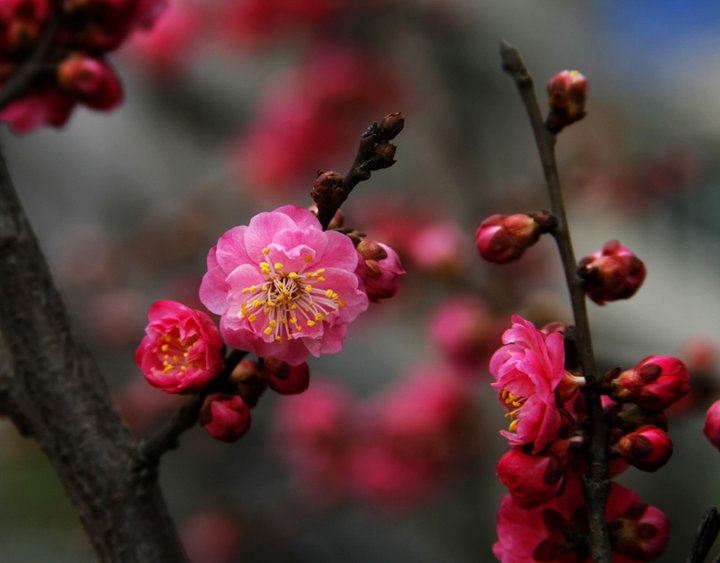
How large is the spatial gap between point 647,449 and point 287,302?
0.26 metres

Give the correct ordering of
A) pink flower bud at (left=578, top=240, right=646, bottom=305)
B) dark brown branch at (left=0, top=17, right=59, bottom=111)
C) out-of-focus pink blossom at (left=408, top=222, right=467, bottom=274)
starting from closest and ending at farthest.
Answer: pink flower bud at (left=578, top=240, right=646, bottom=305)
dark brown branch at (left=0, top=17, right=59, bottom=111)
out-of-focus pink blossom at (left=408, top=222, right=467, bottom=274)

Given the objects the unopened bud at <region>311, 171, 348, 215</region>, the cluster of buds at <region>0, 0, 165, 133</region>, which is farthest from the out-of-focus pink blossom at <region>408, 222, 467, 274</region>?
the unopened bud at <region>311, 171, 348, 215</region>

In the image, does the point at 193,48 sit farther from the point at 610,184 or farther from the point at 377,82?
the point at 610,184

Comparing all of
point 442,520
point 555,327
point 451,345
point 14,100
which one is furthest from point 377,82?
point 555,327

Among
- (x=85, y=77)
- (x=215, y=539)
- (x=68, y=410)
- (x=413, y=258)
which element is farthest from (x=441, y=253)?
(x=215, y=539)

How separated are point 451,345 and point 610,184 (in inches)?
30.3

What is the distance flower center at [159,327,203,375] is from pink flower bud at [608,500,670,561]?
1.04 ft

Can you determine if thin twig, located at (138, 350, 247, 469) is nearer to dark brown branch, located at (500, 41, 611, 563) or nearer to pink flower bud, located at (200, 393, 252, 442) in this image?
pink flower bud, located at (200, 393, 252, 442)

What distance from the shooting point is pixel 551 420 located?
45 centimetres

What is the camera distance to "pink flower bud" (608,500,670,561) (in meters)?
0.48

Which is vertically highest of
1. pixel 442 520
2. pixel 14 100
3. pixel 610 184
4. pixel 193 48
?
pixel 193 48

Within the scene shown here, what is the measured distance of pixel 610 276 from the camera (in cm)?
54

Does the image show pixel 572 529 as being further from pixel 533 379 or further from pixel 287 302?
pixel 287 302

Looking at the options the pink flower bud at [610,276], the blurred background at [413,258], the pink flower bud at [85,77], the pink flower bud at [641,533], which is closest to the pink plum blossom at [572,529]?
the pink flower bud at [641,533]
